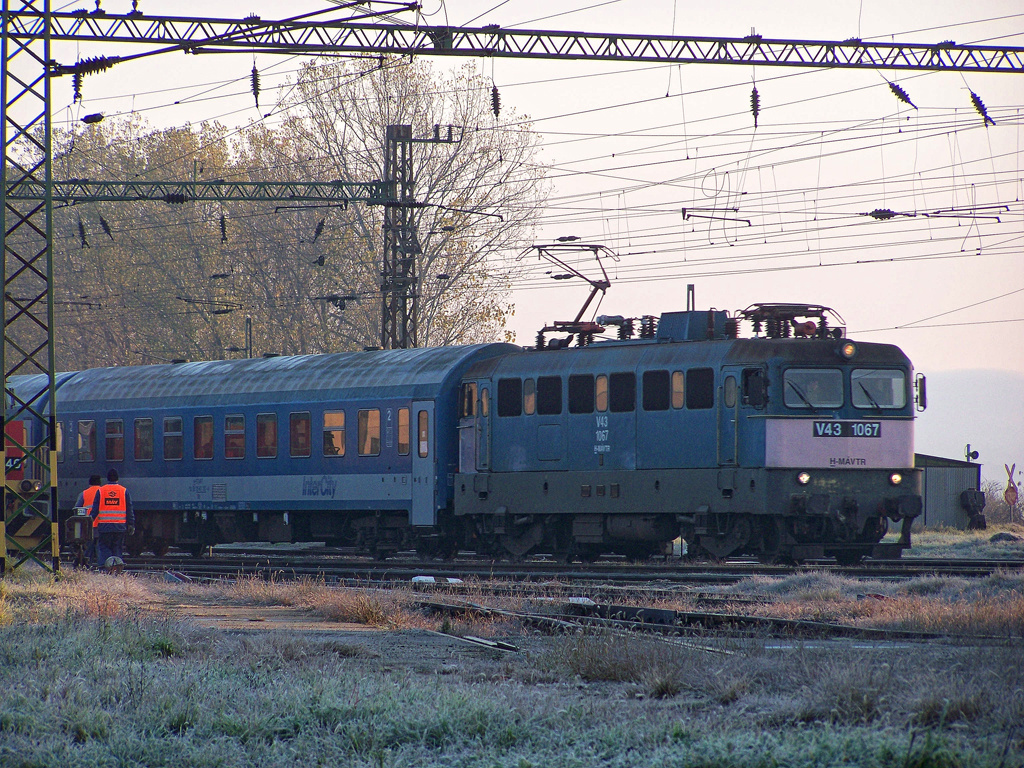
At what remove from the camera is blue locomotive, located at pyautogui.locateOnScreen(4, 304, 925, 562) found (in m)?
18.8

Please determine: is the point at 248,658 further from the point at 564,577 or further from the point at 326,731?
the point at 564,577

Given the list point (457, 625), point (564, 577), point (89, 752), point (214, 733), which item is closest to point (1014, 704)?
point (214, 733)

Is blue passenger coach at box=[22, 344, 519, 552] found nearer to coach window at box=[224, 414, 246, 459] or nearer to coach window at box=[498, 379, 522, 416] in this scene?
coach window at box=[224, 414, 246, 459]

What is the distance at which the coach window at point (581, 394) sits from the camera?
67.6ft

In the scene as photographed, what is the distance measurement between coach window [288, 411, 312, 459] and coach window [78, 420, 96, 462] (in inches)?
222

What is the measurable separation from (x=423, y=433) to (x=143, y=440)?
24.5ft

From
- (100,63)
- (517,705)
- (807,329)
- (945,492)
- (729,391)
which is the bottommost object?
(517,705)

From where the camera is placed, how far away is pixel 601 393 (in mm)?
20438

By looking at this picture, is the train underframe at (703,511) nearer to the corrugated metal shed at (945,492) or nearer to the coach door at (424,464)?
the coach door at (424,464)

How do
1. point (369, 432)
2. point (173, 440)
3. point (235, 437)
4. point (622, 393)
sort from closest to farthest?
point (622, 393), point (369, 432), point (235, 437), point (173, 440)

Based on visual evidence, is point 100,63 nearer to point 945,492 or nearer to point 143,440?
point 143,440

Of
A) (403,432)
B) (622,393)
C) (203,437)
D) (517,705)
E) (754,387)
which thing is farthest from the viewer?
(203,437)

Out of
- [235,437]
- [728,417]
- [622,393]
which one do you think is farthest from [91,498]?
[728,417]

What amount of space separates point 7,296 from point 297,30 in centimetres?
992
